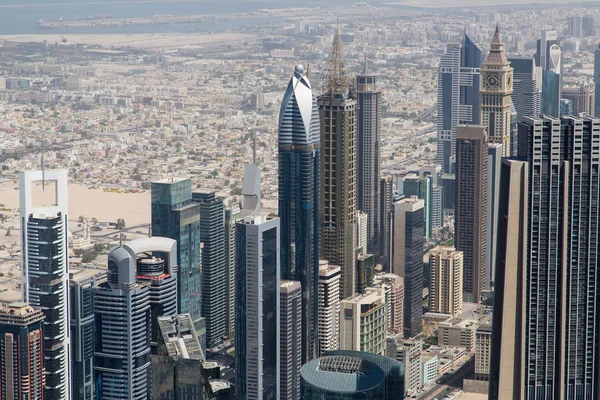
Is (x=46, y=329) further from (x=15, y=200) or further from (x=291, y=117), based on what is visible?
(x=15, y=200)

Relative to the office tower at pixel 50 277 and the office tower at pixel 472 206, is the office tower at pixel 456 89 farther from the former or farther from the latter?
the office tower at pixel 50 277

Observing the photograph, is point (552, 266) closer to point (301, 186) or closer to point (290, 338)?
point (290, 338)

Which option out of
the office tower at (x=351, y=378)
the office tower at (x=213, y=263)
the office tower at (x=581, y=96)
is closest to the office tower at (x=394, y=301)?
the office tower at (x=213, y=263)

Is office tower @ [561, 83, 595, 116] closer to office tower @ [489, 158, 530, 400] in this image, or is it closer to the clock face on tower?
the clock face on tower

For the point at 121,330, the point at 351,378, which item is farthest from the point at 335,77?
the point at 351,378

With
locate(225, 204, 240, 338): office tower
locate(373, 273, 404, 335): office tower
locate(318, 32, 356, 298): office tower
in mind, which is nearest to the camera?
locate(225, 204, 240, 338): office tower

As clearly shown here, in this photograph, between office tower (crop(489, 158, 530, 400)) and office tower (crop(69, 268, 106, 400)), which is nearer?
office tower (crop(489, 158, 530, 400))

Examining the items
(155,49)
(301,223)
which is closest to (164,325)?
(301,223)

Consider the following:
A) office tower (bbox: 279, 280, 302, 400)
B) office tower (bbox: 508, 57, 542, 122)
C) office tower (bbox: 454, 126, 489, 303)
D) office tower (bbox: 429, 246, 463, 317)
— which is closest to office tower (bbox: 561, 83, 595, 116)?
office tower (bbox: 508, 57, 542, 122)
